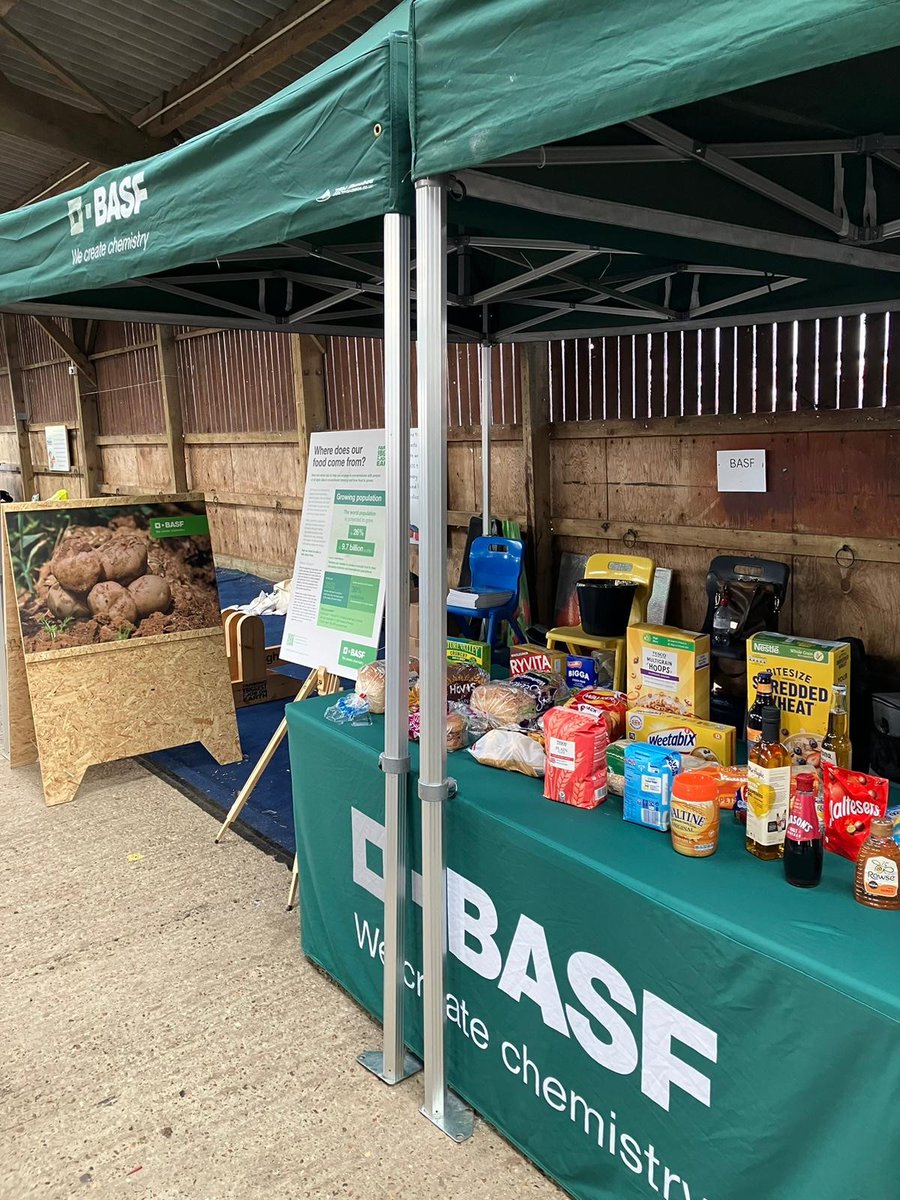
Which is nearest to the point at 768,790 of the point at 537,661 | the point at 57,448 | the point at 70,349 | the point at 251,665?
the point at 537,661

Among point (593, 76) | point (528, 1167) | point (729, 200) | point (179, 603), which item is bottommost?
point (528, 1167)

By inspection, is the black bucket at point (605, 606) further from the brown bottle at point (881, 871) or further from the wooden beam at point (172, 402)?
the wooden beam at point (172, 402)

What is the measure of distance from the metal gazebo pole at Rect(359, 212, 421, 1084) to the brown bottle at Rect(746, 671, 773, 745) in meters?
0.70

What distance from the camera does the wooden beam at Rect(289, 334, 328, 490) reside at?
7.84 m

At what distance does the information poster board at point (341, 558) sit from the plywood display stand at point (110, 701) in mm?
1298

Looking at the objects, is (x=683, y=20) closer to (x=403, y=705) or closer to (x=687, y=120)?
(x=687, y=120)

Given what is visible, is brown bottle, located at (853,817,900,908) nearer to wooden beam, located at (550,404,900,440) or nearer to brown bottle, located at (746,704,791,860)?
brown bottle, located at (746,704,791,860)

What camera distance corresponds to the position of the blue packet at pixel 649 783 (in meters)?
1.63

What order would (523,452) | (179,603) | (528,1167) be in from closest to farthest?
(528,1167), (179,603), (523,452)

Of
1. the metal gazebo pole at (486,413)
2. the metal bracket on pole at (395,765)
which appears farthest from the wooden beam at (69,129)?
the metal bracket on pole at (395,765)

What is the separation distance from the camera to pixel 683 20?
1.09m

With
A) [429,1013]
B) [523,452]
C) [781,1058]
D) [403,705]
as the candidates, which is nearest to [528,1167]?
Answer: [429,1013]

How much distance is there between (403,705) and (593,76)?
120 cm

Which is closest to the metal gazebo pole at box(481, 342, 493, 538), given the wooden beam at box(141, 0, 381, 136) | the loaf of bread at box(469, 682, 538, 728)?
the wooden beam at box(141, 0, 381, 136)
